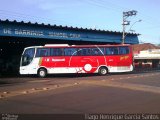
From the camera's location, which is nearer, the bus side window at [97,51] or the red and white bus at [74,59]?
the red and white bus at [74,59]

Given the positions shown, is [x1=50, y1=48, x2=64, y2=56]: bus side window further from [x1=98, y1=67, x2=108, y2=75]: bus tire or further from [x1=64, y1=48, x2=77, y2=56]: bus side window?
[x1=98, y1=67, x2=108, y2=75]: bus tire

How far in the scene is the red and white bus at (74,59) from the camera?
108 ft

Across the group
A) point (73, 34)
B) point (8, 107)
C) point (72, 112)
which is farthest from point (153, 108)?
point (73, 34)

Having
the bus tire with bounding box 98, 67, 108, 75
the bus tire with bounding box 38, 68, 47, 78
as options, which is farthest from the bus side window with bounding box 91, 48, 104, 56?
the bus tire with bounding box 38, 68, 47, 78

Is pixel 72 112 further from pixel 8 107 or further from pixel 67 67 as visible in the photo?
pixel 67 67

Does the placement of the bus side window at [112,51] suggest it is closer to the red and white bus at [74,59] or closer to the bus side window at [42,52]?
the red and white bus at [74,59]

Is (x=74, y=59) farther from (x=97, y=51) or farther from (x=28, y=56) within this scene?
(x=28, y=56)

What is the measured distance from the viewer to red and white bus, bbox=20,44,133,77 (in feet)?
108

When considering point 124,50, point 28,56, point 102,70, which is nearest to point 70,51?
point 102,70

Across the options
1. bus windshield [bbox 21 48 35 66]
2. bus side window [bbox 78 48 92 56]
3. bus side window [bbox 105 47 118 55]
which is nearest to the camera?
bus windshield [bbox 21 48 35 66]

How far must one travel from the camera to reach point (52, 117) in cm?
1032

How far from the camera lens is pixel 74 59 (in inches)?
1325

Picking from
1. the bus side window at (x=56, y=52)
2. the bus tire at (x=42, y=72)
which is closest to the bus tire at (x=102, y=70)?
the bus side window at (x=56, y=52)

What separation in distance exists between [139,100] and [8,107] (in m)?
5.41
